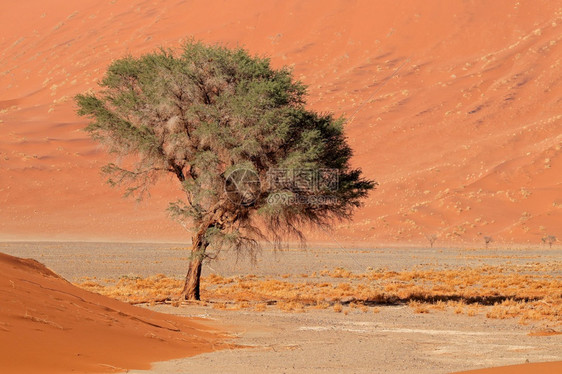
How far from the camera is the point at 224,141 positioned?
25.9 meters

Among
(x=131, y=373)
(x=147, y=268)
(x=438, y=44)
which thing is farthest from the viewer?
(x=438, y=44)

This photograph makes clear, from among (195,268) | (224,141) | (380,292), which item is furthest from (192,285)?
(380,292)

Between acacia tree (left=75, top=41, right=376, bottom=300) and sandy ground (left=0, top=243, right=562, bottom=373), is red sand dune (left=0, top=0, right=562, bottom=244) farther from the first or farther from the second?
sandy ground (left=0, top=243, right=562, bottom=373)

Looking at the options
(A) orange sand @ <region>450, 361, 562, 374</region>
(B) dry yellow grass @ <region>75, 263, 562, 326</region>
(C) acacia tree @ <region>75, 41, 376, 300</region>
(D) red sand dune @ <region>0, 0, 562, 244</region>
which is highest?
(D) red sand dune @ <region>0, 0, 562, 244</region>

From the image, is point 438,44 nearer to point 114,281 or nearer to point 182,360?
point 114,281

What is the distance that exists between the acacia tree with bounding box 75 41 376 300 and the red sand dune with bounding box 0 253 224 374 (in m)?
6.97

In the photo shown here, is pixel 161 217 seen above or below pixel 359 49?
below

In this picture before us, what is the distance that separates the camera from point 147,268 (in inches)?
1976

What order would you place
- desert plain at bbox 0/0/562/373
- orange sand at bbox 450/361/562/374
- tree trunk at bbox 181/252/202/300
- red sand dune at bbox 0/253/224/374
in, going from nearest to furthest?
orange sand at bbox 450/361/562/374 → red sand dune at bbox 0/253/224/374 → desert plain at bbox 0/0/562/373 → tree trunk at bbox 181/252/202/300

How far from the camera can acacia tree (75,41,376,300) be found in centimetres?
2602

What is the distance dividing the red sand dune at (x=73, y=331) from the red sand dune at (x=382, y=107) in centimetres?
6772

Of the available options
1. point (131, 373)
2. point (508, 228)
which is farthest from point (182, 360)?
point (508, 228)

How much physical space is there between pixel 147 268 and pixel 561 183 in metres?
54.8

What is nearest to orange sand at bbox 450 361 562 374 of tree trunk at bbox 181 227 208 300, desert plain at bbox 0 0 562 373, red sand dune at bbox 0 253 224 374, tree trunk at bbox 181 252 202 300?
desert plain at bbox 0 0 562 373
